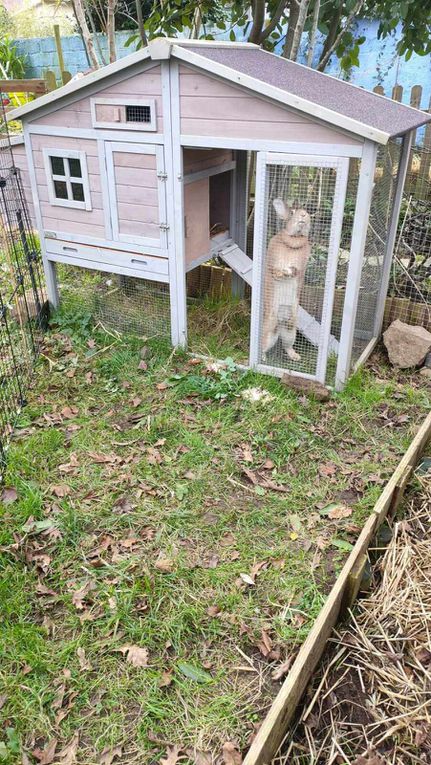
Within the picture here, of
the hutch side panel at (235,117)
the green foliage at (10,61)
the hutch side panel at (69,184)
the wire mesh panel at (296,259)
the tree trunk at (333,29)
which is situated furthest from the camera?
the green foliage at (10,61)

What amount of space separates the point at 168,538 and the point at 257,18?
5424 millimetres

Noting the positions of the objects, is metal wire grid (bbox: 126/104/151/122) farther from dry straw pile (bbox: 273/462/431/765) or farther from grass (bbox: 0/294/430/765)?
dry straw pile (bbox: 273/462/431/765)

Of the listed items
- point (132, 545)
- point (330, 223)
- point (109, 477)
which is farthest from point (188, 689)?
point (330, 223)

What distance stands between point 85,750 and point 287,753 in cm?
81

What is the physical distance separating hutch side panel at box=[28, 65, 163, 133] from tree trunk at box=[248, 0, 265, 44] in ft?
7.31

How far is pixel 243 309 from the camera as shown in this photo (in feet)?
19.1

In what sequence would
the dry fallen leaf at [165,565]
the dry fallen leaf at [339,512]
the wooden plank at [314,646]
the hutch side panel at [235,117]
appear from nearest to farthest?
the wooden plank at [314,646] → the dry fallen leaf at [165,565] → the dry fallen leaf at [339,512] → the hutch side panel at [235,117]

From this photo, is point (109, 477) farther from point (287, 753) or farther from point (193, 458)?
point (287, 753)

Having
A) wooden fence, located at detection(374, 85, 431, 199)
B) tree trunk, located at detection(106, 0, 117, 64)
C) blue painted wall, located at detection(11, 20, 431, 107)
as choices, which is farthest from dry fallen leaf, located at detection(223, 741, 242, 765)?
blue painted wall, located at detection(11, 20, 431, 107)

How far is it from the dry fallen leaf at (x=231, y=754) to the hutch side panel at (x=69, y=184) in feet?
13.2

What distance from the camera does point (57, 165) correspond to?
5.07m

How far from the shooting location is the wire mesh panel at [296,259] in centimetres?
406

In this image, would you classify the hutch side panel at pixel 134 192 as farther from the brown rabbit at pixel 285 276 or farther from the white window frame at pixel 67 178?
the brown rabbit at pixel 285 276

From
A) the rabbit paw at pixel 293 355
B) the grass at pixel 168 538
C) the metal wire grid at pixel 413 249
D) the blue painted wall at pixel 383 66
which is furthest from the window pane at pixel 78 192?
the blue painted wall at pixel 383 66
